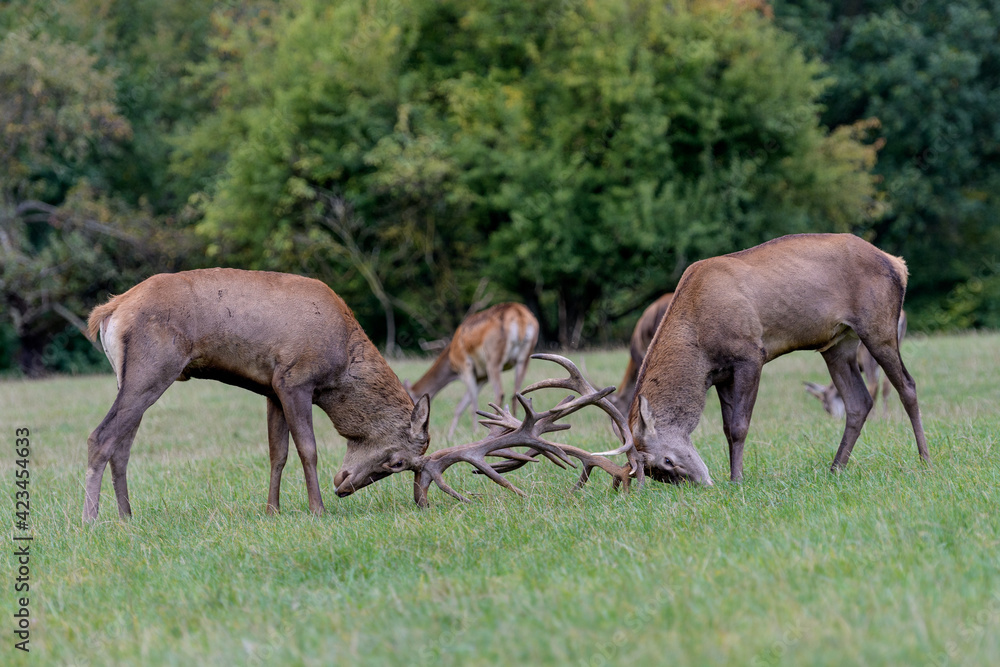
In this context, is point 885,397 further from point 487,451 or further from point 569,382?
point 487,451

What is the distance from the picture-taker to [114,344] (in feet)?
21.1

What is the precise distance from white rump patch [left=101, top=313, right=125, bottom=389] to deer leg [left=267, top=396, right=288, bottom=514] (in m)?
1.06

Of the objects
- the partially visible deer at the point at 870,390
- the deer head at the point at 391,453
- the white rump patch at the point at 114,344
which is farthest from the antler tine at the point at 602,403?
the partially visible deer at the point at 870,390

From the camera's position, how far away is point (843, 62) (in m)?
28.8

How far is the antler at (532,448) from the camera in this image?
254 inches

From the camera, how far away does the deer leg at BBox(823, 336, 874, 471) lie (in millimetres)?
7004

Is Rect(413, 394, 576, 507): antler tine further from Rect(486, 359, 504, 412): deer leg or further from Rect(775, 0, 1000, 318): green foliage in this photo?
Rect(775, 0, 1000, 318): green foliage

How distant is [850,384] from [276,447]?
406 cm

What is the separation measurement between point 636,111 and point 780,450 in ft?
52.6

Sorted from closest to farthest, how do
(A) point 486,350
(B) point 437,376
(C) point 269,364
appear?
(C) point 269,364 < (A) point 486,350 < (B) point 437,376

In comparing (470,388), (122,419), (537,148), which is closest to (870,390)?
(470,388)

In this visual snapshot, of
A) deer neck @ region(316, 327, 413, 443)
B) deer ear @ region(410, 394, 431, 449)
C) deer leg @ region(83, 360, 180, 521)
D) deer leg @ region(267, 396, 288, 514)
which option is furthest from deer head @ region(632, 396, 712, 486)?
deer leg @ region(83, 360, 180, 521)

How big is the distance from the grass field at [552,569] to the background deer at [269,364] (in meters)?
0.35

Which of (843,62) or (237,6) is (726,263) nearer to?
(843,62)
